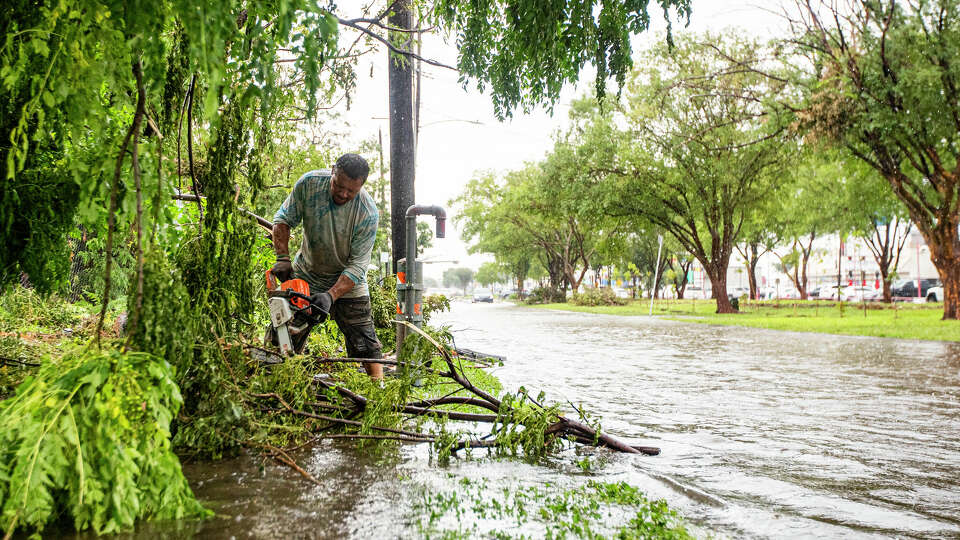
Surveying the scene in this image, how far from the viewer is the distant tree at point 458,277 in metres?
163

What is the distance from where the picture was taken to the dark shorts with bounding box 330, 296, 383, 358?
5.16 m

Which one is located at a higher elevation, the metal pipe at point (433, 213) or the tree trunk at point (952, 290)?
the metal pipe at point (433, 213)

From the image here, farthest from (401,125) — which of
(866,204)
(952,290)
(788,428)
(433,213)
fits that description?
(866,204)

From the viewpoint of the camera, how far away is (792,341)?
48.2 feet

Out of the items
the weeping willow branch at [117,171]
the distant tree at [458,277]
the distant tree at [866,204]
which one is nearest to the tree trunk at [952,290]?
the distant tree at [866,204]

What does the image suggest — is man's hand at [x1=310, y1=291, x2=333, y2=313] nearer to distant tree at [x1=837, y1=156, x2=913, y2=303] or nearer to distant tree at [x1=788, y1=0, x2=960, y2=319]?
distant tree at [x1=788, y1=0, x2=960, y2=319]

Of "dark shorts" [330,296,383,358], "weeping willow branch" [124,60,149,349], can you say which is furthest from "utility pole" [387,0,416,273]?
"weeping willow branch" [124,60,149,349]

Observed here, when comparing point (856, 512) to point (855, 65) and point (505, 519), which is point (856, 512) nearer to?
point (505, 519)

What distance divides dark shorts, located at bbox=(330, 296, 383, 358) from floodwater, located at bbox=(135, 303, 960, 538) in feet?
3.72

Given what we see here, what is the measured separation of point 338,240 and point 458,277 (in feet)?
531

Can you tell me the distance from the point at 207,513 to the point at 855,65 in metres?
20.7

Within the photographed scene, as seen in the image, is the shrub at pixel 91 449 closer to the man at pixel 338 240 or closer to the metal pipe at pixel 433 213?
the man at pixel 338 240

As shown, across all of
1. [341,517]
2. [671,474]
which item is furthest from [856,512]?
[341,517]

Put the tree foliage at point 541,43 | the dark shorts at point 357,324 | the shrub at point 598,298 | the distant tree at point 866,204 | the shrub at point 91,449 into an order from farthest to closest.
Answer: the shrub at point 598,298 < the distant tree at point 866,204 < the dark shorts at point 357,324 < the tree foliage at point 541,43 < the shrub at point 91,449
